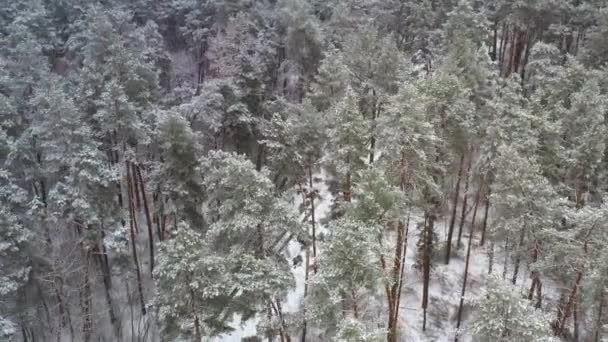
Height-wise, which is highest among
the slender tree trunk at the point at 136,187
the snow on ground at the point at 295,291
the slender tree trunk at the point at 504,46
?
the slender tree trunk at the point at 504,46

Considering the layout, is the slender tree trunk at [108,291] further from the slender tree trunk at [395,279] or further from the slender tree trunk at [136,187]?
the slender tree trunk at [395,279]

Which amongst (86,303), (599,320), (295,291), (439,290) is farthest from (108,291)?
(599,320)

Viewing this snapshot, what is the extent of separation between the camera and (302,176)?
27125 mm

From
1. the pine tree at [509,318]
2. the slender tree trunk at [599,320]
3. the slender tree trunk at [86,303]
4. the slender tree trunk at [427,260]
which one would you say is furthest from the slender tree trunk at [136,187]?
the slender tree trunk at [599,320]

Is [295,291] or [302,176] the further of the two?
[295,291]

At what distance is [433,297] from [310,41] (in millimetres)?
17772

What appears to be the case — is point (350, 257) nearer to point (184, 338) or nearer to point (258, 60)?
point (184, 338)

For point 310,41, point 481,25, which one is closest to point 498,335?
point 481,25

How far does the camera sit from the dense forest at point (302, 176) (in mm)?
19625

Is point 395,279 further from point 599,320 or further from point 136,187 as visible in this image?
point 136,187

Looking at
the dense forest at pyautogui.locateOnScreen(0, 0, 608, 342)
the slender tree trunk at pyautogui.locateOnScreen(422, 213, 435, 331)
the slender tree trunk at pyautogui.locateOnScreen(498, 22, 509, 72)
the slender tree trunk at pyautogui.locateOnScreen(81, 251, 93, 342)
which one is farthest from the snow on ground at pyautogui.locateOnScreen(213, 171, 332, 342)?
the slender tree trunk at pyautogui.locateOnScreen(498, 22, 509, 72)

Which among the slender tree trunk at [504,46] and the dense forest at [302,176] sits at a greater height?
the slender tree trunk at [504,46]

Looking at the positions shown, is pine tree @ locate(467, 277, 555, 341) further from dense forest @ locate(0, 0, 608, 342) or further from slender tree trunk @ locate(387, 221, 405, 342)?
slender tree trunk @ locate(387, 221, 405, 342)

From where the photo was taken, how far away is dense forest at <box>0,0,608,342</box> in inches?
773
